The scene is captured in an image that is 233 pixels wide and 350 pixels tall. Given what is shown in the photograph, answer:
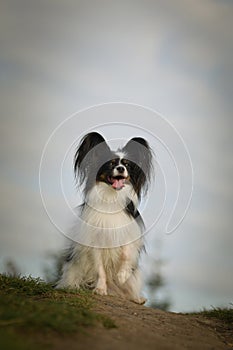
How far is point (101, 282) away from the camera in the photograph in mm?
7828

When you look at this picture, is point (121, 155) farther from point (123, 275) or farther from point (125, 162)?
point (123, 275)

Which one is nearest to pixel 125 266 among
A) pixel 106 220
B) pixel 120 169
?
pixel 106 220

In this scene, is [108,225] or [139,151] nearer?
[108,225]

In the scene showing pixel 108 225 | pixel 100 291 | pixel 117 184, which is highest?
pixel 117 184

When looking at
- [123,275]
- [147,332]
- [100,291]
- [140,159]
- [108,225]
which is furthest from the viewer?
[140,159]

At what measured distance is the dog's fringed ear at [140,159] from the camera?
8.33m

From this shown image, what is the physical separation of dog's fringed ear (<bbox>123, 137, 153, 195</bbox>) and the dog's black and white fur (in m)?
0.02

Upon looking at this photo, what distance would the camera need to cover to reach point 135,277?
8.22 m

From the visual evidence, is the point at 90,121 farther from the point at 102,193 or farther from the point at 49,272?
the point at 49,272

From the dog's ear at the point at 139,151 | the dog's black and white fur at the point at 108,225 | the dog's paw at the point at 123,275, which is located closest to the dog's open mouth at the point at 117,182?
the dog's black and white fur at the point at 108,225

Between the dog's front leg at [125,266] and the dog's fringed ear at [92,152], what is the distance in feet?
4.09

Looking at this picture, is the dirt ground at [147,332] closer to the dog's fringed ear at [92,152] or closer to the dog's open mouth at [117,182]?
the dog's open mouth at [117,182]

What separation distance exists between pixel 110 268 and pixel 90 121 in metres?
2.26

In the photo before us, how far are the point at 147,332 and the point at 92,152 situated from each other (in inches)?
152
